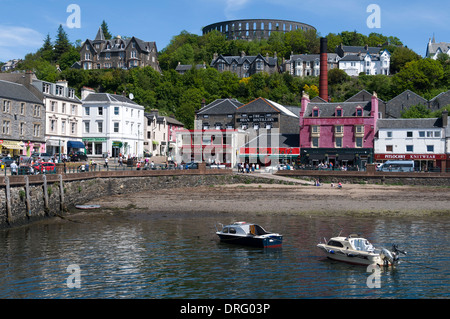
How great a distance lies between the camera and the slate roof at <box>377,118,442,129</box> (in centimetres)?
7756

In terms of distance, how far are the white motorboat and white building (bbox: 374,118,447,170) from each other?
52717 mm

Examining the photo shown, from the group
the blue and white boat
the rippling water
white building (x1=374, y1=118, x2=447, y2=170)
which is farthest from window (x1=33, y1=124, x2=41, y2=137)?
white building (x1=374, y1=118, x2=447, y2=170)

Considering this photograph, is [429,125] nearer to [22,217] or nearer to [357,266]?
[357,266]

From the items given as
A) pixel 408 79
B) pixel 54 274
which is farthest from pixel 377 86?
pixel 54 274

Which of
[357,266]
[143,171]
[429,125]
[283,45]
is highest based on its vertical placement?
[283,45]

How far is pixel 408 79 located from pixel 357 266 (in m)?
116

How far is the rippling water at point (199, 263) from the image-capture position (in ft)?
74.3

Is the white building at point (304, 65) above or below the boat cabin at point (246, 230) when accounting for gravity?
above

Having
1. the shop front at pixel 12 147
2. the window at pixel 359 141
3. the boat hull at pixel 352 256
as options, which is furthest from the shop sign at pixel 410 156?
the shop front at pixel 12 147

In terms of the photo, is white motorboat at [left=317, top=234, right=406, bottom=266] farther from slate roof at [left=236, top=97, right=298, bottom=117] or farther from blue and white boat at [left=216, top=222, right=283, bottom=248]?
slate roof at [left=236, top=97, right=298, bottom=117]

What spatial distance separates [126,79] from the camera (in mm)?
136750

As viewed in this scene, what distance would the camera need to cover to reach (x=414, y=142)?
A: 7744cm

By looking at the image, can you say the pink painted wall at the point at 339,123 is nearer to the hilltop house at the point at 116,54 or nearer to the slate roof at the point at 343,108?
the slate roof at the point at 343,108

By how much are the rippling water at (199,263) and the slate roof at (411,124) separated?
41213 millimetres
